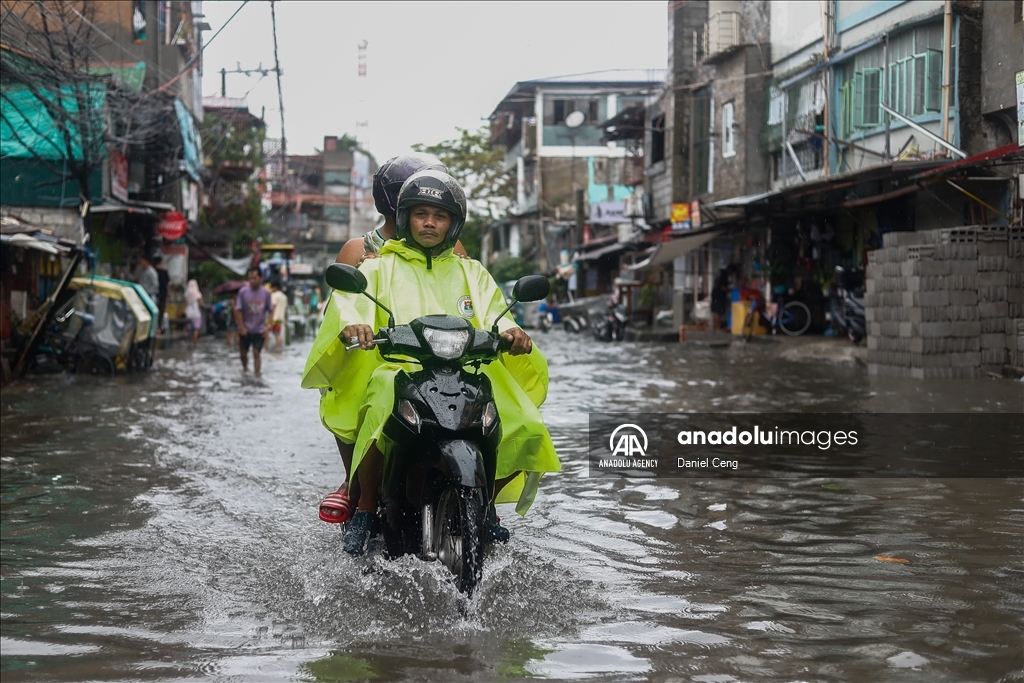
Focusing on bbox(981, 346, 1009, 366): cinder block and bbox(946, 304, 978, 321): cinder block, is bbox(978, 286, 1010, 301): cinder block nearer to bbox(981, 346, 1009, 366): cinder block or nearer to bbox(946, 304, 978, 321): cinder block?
bbox(946, 304, 978, 321): cinder block

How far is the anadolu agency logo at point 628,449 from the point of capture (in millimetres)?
8500

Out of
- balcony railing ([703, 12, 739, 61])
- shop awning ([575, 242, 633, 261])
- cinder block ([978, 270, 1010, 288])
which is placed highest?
balcony railing ([703, 12, 739, 61])

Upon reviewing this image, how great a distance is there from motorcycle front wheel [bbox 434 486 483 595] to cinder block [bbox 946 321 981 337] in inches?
407

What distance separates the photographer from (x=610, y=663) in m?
3.83

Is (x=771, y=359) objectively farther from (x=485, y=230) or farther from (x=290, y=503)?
(x=485, y=230)

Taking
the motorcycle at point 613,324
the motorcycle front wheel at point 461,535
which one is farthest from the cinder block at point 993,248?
the motorcycle at point 613,324

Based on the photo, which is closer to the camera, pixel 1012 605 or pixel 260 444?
pixel 1012 605

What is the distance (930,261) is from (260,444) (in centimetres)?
810

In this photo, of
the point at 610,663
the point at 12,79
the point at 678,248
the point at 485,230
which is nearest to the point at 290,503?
the point at 610,663

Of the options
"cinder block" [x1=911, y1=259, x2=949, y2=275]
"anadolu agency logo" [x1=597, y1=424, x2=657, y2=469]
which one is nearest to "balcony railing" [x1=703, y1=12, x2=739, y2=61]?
"cinder block" [x1=911, y1=259, x2=949, y2=275]

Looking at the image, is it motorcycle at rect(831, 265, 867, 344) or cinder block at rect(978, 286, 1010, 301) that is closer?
cinder block at rect(978, 286, 1010, 301)

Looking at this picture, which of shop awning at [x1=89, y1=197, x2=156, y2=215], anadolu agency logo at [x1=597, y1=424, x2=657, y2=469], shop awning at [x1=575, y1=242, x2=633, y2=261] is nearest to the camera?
anadolu agency logo at [x1=597, y1=424, x2=657, y2=469]

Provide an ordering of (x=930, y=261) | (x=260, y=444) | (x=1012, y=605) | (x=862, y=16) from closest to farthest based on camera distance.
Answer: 1. (x=1012, y=605)
2. (x=260, y=444)
3. (x=930, y=261)
4. (x=862, y=16)

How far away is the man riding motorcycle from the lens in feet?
14.9
